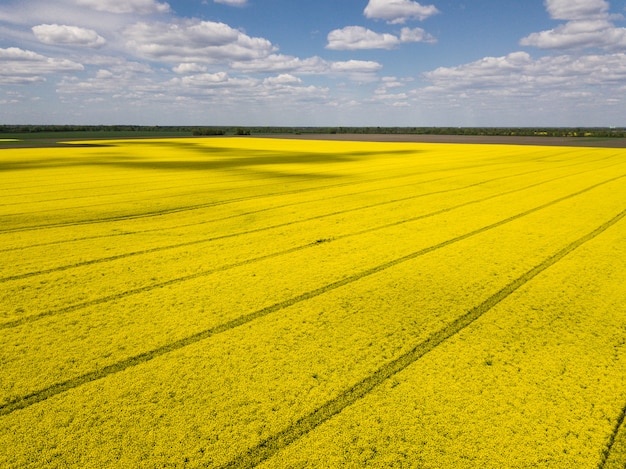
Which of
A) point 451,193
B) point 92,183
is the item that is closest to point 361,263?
point 451,193

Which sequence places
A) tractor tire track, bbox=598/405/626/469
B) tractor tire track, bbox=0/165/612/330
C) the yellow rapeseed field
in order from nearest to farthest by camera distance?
tractor tire track, bbox=598/405/626/469, the yellow rapeseed field, tractor tire track, bbox=0/165/612/330

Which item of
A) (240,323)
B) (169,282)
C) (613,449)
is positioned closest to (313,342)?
(240,323)

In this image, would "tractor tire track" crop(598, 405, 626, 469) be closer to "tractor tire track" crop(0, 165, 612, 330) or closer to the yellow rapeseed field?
the yellow rapeseed field

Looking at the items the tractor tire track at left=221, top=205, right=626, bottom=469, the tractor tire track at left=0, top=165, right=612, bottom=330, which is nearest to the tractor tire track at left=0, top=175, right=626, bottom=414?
the tractor tire track at left=221, top=205, right=626, bottom=469

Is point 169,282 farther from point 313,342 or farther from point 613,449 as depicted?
point 613,449

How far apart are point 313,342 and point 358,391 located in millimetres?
1109

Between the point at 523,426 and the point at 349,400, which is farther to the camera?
the point at 349,400

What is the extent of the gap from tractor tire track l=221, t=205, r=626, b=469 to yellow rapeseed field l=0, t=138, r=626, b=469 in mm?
18

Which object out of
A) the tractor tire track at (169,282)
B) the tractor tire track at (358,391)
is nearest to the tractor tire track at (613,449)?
the tractor tire track at (358,391)

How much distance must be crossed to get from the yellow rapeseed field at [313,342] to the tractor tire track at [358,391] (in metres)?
0.02

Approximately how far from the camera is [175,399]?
4.35m

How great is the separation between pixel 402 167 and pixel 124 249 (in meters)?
20.9

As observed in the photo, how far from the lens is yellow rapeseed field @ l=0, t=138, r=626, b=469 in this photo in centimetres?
377

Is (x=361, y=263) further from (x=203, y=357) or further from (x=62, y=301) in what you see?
(x=62, y=301)
